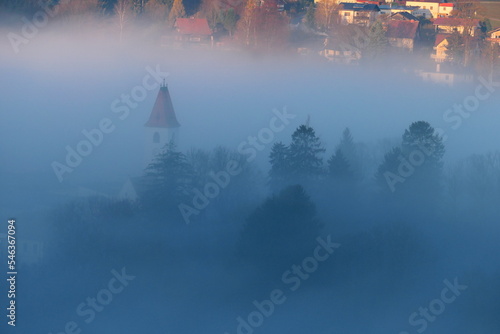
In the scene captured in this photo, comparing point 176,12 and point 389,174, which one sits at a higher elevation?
point 176,12

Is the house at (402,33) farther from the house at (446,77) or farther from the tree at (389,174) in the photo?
the tree at (389,174)

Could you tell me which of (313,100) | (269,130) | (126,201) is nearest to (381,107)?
(313,100)

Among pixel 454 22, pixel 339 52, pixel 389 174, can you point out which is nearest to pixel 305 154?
pixel 389 174

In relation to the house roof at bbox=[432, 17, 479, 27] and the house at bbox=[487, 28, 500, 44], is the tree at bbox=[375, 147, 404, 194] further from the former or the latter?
the house roof at bbox=[432, 17, 479, 27]

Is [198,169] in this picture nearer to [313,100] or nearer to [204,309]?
[204,309]

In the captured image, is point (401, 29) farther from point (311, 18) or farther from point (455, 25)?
point (311, 18)

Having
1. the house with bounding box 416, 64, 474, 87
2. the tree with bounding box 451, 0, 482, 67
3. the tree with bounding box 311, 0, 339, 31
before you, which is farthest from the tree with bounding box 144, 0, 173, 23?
the tree with bounding box 451, 0, 482, 67
